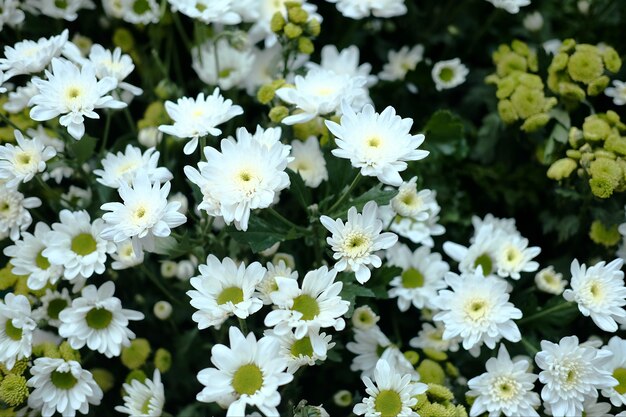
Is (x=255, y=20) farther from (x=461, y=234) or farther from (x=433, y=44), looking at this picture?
(x=461, y=234)

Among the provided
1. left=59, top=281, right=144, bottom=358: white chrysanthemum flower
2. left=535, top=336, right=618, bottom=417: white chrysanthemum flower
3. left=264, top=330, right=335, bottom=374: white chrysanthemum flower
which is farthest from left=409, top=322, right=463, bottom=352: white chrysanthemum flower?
left=59, top=281, right=144, bottom=358: white chrysanthemum flower

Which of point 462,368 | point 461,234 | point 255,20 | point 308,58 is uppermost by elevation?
point 255,20

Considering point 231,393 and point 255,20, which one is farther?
point 255,20

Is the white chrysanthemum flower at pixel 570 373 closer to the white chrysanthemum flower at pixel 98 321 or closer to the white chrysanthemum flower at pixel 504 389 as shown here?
the white chrysanthemum flower at pixel 504 389

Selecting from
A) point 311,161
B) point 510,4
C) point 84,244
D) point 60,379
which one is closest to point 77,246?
point 84,244

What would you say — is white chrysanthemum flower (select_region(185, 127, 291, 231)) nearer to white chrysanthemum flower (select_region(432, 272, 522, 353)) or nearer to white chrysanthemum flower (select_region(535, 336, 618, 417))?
white chrysanthemum flower (select_region(432, 272, 522, 353))

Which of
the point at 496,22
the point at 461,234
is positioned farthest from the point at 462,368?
the point at 496,22
